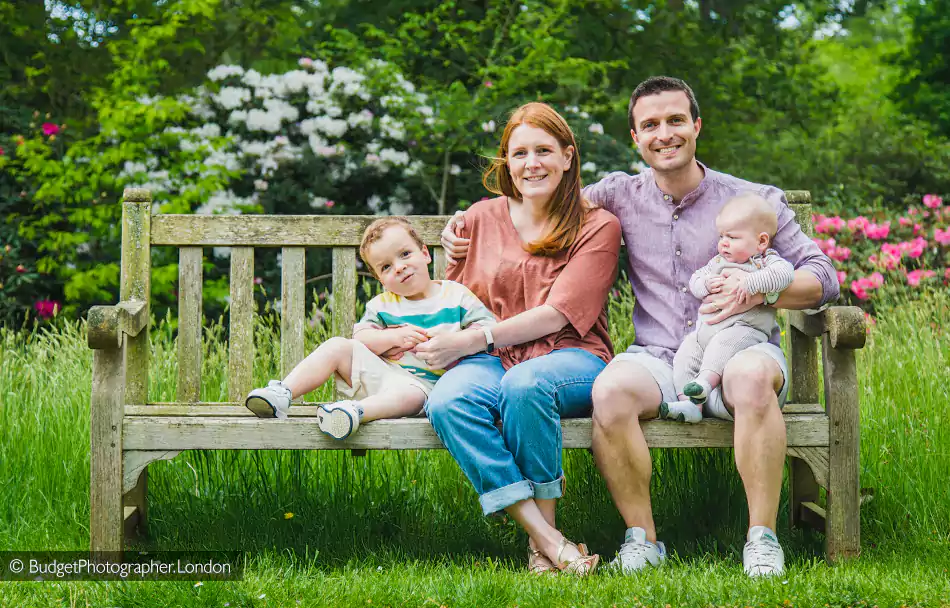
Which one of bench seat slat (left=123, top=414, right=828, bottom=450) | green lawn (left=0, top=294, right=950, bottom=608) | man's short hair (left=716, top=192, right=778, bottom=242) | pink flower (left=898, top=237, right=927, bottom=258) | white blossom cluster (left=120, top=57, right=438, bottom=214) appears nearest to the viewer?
green lawn (left=0, top=294, right=950, bottom=608)

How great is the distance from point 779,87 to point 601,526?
327 inches

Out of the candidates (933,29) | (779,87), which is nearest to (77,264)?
(779,87)

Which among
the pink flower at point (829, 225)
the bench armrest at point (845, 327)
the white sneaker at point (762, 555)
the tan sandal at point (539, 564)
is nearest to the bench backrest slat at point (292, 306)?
the tan sandal at point (539, 564)

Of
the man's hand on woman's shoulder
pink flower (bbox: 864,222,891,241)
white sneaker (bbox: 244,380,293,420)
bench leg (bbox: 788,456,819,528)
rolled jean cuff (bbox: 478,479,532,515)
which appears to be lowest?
bench leg (bbox: 788,456,819,528)

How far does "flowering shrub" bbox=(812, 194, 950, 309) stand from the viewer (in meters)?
6.53

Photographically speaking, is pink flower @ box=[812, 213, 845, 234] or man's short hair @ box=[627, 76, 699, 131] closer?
man's short hair @ box=[627, 76, 699, 131]

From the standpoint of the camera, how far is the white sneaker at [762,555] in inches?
113

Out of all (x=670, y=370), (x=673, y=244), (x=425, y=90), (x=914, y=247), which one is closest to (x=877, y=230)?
(x=914, y=247)

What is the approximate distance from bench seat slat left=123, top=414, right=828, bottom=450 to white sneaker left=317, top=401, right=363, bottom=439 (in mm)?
57

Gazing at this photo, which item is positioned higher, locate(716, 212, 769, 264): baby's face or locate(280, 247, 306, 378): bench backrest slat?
locate(716, 212, 769, 264): baby's face

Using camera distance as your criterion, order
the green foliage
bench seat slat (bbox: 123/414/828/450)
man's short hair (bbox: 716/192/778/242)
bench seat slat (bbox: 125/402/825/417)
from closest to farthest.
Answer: bench seat slat (bbox: 123/414/828/450) < man's short hair (bbox: 716/192/778/242) < bench seat slat (bbox: 125/402/825/417) < the green foliage

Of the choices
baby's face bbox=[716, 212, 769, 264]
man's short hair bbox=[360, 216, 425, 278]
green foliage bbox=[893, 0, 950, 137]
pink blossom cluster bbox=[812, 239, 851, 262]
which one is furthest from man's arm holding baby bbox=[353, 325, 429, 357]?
green foliage bbox=[893, 0, 950, 137]

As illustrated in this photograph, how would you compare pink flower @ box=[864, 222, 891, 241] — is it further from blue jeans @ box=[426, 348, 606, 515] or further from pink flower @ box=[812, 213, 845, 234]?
blue jeans @ box=[426, 348, 606, 515]

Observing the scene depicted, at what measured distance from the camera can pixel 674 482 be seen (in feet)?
12.2
